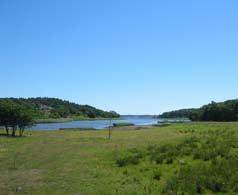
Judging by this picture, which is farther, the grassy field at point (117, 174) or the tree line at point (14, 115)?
the tree line at point (14, 115)

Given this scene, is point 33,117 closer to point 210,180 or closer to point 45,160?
point 45,160

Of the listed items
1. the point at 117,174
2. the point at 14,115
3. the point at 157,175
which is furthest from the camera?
the point at 14,115

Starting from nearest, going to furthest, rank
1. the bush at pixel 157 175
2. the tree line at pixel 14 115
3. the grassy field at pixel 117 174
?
the grassy field at pixel 117 174 < the bush at pixel 157 175 < the tree line at pixel 14 115

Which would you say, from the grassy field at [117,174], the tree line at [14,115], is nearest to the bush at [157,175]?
the grassy field at [117,174]

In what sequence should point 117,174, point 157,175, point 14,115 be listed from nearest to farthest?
point 157,175 → point 117,174 → point 14,115

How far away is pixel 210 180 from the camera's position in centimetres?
1421

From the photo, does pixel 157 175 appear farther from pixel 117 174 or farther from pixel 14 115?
pixel 14 115

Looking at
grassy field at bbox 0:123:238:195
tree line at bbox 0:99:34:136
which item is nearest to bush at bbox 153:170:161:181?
grassy field at bbox 0:123:238:195

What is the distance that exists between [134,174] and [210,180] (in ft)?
14.5

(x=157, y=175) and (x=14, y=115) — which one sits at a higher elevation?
(x=14, y=115)

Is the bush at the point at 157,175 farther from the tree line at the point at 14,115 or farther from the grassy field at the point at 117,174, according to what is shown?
the tree line at the point at 14,115

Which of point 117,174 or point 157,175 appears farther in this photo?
point 117,174

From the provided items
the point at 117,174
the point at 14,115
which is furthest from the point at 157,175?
the point at 14,115

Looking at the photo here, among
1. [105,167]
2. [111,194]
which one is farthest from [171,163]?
[111,194]
